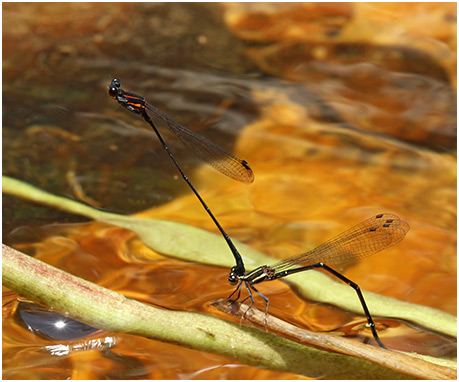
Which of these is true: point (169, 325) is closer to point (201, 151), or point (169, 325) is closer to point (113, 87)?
point (113, 87)

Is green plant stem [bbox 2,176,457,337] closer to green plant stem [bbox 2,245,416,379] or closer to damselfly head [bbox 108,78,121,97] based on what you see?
green plant stem [bbox 2,245,416,379]

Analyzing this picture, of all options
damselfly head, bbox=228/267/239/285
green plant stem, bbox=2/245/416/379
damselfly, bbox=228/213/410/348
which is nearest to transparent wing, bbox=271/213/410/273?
damselfly, bbox=228/213/410/348

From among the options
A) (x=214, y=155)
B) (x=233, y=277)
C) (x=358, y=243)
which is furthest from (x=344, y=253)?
(x=214, y=155)

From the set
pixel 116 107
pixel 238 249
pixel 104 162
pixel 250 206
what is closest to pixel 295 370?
pixel 238 249

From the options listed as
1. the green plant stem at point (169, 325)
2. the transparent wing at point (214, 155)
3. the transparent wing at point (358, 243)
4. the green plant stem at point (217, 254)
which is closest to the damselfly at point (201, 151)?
the transparent wing at point (214, 155)

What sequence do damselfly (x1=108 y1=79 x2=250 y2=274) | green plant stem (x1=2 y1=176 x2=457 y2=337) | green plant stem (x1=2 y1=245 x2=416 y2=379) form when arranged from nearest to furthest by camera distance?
green plant stem (x1=2 y1=245 x2=416 y2=379) → green plant stem (x1=2 y1=176 x2=457 y2=337) → damselfly (x1=108 y1=79 x2=250 y2=274)

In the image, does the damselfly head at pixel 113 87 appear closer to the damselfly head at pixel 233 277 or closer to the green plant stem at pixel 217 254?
the green plant stem at pixel 217 254

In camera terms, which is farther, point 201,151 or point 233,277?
point 201,151

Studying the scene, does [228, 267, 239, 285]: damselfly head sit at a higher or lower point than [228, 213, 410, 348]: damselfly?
lower

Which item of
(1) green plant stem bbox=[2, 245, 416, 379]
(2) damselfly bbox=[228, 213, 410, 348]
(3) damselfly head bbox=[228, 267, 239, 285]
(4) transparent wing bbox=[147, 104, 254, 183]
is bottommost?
(1) green plant stem bbox=[2, 245, 416, 379]

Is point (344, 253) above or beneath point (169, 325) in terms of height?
above

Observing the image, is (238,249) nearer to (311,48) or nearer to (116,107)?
(116,107)
